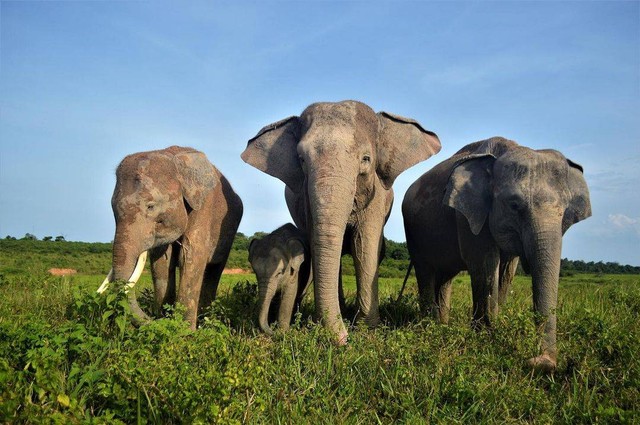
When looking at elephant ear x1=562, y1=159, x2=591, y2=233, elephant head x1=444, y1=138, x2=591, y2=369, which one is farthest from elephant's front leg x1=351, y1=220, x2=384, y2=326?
elephant ear x1=562, y1=159, x2=591, y2=233

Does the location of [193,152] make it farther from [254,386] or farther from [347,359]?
[254,386]

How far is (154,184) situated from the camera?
7551mm

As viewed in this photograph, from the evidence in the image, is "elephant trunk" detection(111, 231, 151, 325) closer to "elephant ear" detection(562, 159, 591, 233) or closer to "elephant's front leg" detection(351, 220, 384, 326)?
"elephant's front leg" detection(351, 220, 384, 326)

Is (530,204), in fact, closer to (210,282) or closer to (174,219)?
(174,219)

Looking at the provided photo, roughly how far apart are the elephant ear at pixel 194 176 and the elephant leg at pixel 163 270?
782 mm

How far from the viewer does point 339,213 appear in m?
7.16

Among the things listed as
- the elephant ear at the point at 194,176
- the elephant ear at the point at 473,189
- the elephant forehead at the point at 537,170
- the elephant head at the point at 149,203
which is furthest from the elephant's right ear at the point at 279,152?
the elephant forehead at the point at 537,170

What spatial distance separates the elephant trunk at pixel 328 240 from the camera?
7.09m

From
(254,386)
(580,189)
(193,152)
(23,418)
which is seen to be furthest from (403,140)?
(23,418)

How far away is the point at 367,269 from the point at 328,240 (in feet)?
4.21

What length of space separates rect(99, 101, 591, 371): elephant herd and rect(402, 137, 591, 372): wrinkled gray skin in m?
0.02

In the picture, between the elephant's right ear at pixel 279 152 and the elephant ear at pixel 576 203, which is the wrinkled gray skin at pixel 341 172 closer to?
the elephant's right ear at pixel 279 152

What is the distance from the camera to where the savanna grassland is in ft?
14.8

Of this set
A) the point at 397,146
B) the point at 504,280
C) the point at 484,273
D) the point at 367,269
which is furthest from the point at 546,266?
the point at 397,146
